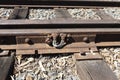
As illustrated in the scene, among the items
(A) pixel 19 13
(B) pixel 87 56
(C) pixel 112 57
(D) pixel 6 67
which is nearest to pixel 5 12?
(A) pixel 19 13

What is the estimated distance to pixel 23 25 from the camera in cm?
313

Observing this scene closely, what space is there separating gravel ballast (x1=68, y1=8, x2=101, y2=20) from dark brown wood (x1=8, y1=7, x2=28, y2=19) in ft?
3.28

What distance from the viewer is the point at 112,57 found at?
10.5 feet

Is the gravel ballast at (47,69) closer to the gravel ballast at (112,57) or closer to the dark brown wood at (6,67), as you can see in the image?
the dark brown wood at (6,67)

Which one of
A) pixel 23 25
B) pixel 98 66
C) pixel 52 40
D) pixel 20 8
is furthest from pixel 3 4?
pixel 98 66

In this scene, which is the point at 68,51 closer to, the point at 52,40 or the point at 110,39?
the point at 52,40

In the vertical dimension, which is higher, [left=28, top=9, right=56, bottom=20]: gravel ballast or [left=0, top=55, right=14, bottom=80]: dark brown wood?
[left=28, top=9, right=56, bottom=20]: gravel ballast

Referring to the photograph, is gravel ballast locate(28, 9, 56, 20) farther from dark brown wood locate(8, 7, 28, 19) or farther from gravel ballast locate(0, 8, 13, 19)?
gravel ballast locate(0, 8, 13, 19)

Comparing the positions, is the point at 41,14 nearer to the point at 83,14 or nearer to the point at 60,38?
the point at 83,14

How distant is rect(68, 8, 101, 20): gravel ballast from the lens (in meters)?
4.45

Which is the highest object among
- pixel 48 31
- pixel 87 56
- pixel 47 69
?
pixel 48 31

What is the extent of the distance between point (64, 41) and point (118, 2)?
2.58m

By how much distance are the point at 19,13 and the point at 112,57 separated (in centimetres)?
214

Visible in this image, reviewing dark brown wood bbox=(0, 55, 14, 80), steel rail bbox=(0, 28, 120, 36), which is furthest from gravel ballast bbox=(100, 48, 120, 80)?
dark brown wood bbox=(0, 55, 14, 80)
